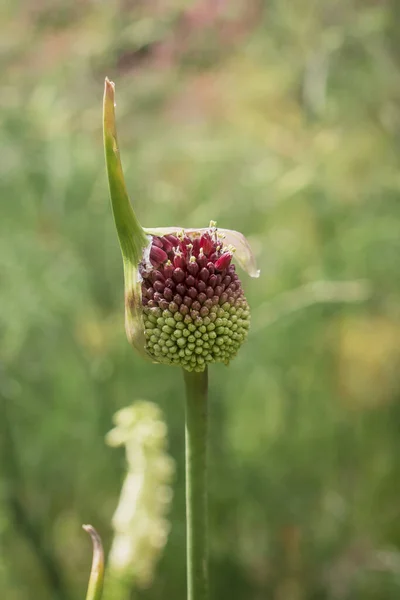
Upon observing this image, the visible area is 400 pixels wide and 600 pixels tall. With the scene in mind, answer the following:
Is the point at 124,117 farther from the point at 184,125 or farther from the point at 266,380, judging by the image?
the point at 266,380

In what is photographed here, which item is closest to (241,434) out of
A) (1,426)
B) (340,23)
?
(1,426)

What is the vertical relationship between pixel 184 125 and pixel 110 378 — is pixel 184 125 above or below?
above

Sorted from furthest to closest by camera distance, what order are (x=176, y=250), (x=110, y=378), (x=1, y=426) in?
(x=110, y=378) < (x=1, y=426) < (x=176, y=250)

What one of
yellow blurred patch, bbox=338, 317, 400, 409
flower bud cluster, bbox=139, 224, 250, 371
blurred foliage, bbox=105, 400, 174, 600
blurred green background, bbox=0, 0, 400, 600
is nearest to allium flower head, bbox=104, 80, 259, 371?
flower bud cluster, bbox=139, 224, 250, 371

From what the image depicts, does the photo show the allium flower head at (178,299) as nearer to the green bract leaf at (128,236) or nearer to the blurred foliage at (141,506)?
the green bract leaf at (128,236)

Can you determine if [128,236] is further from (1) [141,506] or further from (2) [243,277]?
(2) [243,277]

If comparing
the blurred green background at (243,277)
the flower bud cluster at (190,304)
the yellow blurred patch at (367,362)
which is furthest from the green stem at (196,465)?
the yellow blurred patch at (367,362)
